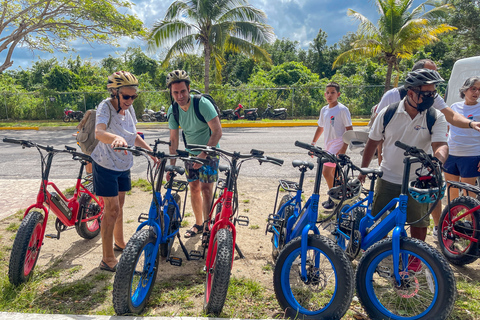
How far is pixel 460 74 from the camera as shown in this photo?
5.94 meters

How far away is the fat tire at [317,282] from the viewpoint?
8.09 feet

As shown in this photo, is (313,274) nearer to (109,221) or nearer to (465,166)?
(109,221)

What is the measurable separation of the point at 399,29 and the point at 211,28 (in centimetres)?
989

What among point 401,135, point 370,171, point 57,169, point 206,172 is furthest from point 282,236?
point 57,169

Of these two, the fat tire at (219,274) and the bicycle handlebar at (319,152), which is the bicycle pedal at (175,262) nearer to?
the fat tire at (219,274)

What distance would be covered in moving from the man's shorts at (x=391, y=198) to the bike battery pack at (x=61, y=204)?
334cm

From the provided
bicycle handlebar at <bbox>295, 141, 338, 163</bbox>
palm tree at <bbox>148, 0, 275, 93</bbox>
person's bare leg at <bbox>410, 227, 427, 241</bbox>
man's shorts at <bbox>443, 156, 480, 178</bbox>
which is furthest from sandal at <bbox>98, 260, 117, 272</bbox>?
palm tree at <bbox>148, 0, 275, 93</bbox>

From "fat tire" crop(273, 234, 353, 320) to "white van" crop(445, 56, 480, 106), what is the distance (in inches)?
189

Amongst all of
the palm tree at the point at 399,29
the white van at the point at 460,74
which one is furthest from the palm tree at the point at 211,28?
the white van at the point at 460,74

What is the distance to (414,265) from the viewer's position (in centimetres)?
253

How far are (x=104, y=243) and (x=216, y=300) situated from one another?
1502 mm

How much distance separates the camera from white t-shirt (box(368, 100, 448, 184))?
3.07m

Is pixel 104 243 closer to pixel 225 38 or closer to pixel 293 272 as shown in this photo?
pixel 293 272

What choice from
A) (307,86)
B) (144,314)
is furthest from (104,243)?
(307,86)
